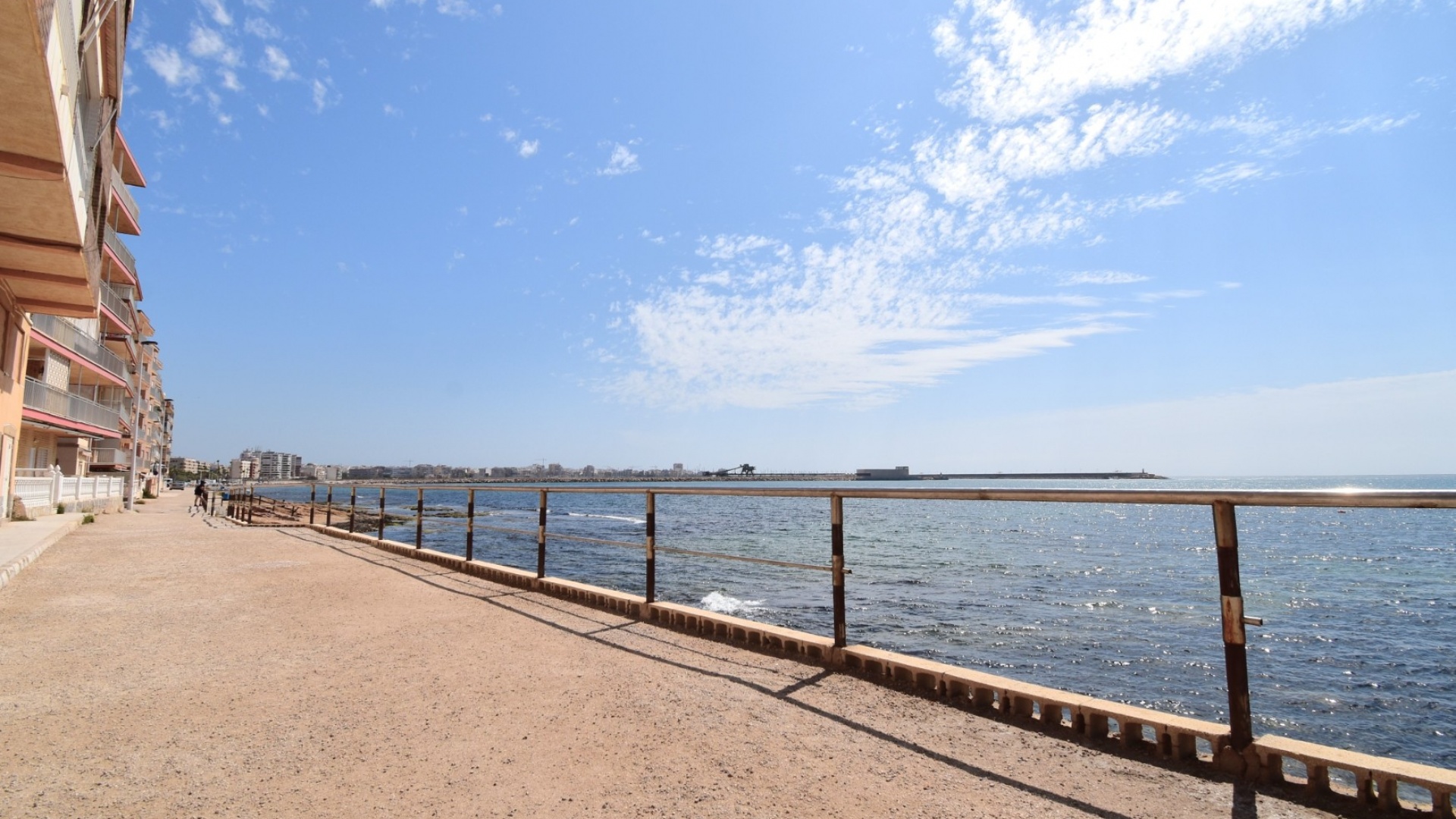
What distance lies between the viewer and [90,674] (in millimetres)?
4133

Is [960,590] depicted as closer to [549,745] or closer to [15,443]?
[549,745]

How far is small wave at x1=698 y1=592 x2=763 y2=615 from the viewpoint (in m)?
13.5

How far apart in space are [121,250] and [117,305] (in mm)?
3772

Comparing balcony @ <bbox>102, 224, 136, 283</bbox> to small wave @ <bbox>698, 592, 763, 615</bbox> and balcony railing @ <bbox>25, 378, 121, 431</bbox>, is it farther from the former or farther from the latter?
small wave @ <bbox>698, 592, 763, 615</bbox>

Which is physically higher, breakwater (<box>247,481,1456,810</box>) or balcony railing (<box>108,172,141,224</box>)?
balcony railing (<box>108,172,141,224</box>)

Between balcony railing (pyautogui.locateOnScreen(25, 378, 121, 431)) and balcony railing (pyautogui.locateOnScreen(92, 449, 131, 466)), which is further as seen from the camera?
balcony railing (pyautogui.locateOnScreen(92, 449, 131, 466))

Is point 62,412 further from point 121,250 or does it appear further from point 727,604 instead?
point 727,604

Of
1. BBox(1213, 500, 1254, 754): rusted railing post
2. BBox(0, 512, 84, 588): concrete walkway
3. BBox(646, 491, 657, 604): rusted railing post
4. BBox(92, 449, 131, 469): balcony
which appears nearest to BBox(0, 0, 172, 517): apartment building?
BBox(0, 512, 84, 588): concrete walkway

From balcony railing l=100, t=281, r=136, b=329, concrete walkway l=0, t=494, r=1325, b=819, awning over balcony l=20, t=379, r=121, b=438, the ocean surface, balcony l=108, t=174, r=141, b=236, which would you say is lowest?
the ocean surface

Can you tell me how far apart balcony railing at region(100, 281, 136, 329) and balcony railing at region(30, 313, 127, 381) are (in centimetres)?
225

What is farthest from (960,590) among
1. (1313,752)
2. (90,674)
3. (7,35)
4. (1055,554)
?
(7,35)

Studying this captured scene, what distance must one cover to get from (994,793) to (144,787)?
10.7ft

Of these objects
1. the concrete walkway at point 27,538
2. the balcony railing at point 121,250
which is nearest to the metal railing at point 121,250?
the balcony railing at point 121,250

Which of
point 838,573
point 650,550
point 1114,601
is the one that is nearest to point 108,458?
point 650,550
